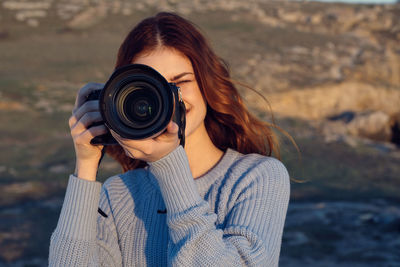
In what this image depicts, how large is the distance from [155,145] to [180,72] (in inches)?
16.2

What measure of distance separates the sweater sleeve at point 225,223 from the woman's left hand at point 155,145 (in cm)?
2

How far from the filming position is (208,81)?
1772 millimetres

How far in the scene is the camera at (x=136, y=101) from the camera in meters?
1.39

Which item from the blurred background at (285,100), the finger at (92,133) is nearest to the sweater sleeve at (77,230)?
the finger at (92,133)

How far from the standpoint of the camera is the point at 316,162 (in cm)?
783

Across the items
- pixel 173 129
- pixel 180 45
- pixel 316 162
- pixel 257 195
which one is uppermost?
pixel 180 45

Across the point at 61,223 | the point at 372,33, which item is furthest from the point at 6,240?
the point at 372,33

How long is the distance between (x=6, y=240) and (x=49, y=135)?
409 centimetres

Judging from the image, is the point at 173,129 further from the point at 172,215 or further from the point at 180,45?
the point at 180,45

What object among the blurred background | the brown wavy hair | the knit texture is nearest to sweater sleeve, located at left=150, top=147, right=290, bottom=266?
the knit texture

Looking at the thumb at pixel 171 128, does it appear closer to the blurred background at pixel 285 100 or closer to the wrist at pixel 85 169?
the wrist at pixel 85 169

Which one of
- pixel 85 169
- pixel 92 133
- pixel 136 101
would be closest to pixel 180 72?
pixel 136 101

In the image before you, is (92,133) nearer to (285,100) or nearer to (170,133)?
(170,133)

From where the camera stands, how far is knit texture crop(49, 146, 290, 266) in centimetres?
134
